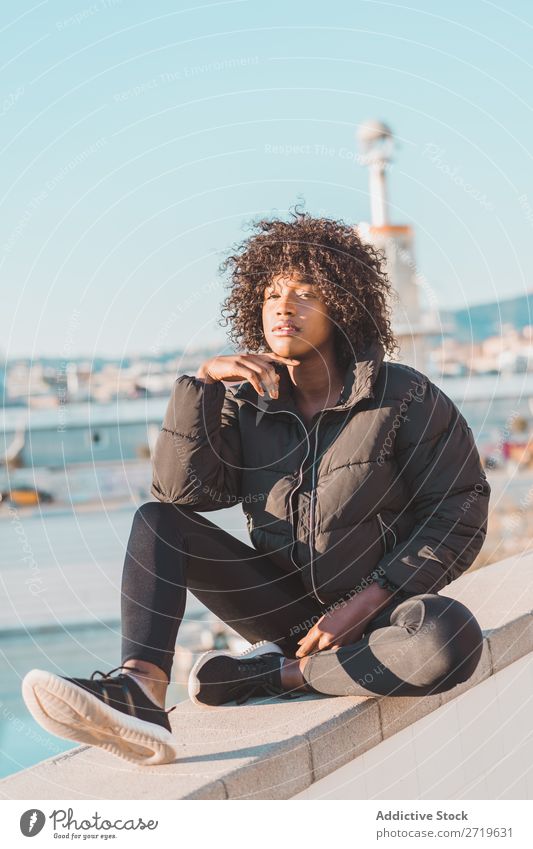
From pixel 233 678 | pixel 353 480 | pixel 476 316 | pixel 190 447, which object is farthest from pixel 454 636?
pixel 476 316

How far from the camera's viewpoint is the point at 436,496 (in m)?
1.79

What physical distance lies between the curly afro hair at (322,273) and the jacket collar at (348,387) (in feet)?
0.20

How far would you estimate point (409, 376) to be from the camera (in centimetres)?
184

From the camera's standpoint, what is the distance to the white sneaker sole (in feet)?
5.95

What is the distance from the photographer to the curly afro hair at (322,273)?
6.40 ft

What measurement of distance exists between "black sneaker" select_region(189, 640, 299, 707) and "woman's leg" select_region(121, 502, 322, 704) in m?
0.07

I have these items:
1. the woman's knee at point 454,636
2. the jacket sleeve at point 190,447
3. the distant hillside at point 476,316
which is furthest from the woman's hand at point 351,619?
the distant hillside at point 476,316

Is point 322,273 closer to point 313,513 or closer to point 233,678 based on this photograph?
point 313,513

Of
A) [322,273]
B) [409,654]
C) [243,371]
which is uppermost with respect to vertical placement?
[322,273]

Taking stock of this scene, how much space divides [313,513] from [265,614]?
0.22m

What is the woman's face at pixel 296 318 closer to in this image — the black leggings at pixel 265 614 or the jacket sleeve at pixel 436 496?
the jacket sleeve at pixel 436 496

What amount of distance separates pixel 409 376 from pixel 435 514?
0.25 metres

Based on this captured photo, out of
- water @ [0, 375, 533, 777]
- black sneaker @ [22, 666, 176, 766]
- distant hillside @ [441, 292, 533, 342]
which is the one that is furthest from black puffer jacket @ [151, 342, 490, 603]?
water @ [0, 375, 533, 777]

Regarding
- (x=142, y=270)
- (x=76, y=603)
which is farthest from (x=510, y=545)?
(x=142, y=270)
